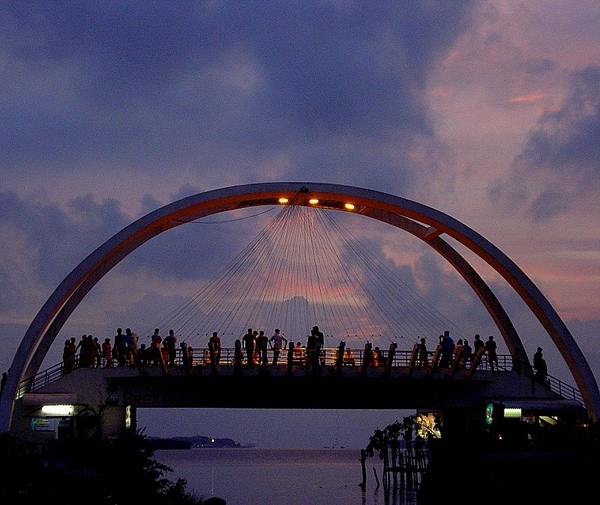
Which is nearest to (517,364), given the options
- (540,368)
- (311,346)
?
(540,368)

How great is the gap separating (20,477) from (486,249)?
2302 centimetres

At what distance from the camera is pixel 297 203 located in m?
43.4

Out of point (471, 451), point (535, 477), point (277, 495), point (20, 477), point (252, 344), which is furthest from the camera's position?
point (277, 495)

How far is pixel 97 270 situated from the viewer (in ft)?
142

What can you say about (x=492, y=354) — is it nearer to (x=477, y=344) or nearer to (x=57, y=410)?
(x=477, y=344)

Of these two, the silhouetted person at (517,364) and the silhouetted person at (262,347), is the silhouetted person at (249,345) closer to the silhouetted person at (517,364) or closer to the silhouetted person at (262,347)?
the silhouetted person at (262,347)

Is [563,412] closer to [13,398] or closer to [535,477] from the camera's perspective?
[535,477]

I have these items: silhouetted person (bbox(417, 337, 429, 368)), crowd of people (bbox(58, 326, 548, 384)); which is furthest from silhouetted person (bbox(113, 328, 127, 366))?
silhouetted person (bbox(417, 337, 429, 368))

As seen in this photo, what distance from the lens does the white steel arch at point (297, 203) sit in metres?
40.5

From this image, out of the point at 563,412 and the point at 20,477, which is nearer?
the point at 20,477

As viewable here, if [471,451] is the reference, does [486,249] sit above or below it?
above

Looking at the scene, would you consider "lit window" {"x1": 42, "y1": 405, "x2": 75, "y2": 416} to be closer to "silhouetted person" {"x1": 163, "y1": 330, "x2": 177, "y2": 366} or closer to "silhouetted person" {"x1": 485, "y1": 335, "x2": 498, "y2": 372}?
"silhouetted person" {"x1": 163, "y1": 330, "x2": 177, "y2": 366}

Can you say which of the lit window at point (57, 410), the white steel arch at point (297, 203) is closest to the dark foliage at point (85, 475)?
the lit window at point (57, 410)

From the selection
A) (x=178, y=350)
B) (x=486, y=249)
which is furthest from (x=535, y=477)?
(x=178, y=350)
